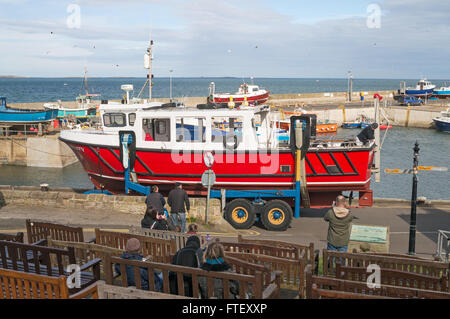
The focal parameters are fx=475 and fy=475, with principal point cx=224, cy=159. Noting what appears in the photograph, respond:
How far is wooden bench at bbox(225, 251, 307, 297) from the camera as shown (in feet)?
24.3

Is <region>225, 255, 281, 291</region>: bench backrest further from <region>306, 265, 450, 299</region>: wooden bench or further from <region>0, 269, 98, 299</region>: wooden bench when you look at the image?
<region>0, 269, 98, 299</region>: wooden bench

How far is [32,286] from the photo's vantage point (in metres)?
5.71

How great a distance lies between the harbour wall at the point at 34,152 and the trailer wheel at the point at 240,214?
2298 centimetres

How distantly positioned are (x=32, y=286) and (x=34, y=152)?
99.5ft

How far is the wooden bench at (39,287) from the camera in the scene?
561 cm

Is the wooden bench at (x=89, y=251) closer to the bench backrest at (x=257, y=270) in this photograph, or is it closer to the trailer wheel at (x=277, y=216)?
the bench backrest at (x=257, y=270)

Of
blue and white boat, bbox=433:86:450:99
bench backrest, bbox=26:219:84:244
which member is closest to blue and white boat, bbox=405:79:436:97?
blue and white boat, bbox=433:86:450:99

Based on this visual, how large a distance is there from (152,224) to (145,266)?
10.6ft

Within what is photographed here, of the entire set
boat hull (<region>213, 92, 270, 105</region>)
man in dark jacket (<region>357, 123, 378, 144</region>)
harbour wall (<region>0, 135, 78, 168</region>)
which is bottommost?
harbour wall (<region>0, 135, 78, 168</region>)

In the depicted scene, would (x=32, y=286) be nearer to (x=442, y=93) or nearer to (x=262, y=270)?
(x=262, y=270)

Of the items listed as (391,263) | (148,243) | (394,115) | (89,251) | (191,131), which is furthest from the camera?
(394,115)

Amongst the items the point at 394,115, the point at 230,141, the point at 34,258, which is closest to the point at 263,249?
the point at 34,258

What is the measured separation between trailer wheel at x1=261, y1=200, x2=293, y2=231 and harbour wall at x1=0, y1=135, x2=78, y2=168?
23.6 meters
